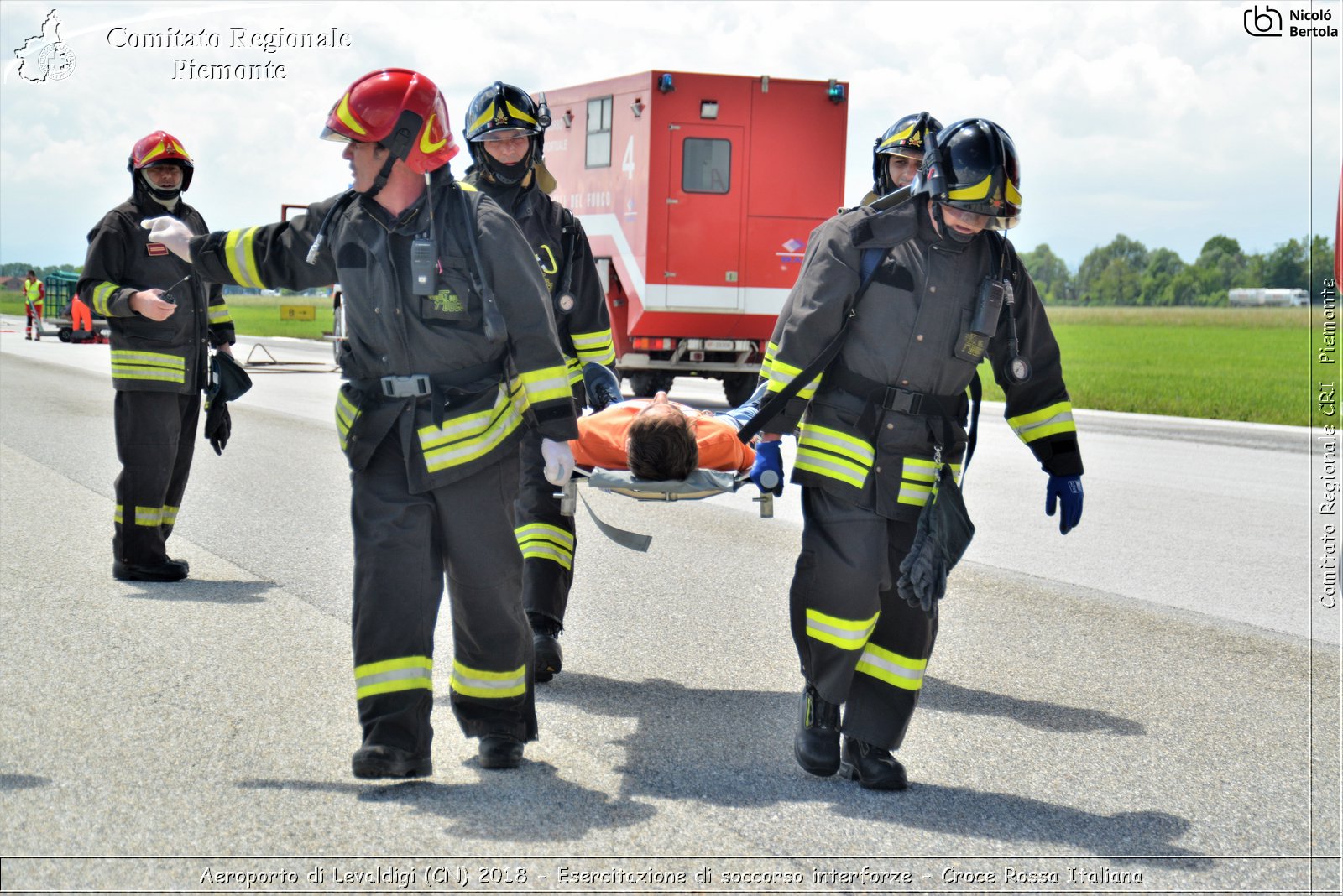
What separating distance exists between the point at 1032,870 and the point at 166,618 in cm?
406

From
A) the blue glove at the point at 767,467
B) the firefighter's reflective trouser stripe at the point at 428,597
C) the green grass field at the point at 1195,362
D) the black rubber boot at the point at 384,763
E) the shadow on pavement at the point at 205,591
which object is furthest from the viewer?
the green grass field at the point at 1195,362

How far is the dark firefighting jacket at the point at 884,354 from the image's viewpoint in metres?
4.42

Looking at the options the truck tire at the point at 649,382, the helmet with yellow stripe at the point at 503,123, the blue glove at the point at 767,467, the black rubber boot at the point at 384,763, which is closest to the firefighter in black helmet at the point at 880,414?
the blue glove at the point at 767,467

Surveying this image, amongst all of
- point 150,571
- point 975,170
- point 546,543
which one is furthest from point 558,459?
point 150,571

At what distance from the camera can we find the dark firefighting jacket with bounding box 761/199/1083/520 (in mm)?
4422

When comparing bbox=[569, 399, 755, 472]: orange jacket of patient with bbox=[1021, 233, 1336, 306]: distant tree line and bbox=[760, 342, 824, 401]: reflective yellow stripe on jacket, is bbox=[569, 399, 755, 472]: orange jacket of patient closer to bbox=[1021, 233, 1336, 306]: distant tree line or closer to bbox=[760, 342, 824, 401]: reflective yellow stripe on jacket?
bbox=[760, 342, 824, 401]: reflective yellow stripe on jacket

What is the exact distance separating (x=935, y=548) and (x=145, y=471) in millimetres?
4539

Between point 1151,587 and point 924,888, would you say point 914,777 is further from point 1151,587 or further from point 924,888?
point 1151,587

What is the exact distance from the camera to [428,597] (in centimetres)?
431

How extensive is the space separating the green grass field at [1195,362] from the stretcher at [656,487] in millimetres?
3548

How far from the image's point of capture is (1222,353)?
4172 cm

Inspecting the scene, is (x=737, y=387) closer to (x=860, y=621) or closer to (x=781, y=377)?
(x=781, y=377)

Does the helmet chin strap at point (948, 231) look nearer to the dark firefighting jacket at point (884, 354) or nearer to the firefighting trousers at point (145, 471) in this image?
the dark firefighting jacket at point (884, 354)

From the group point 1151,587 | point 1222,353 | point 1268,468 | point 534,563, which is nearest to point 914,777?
point 534,563
